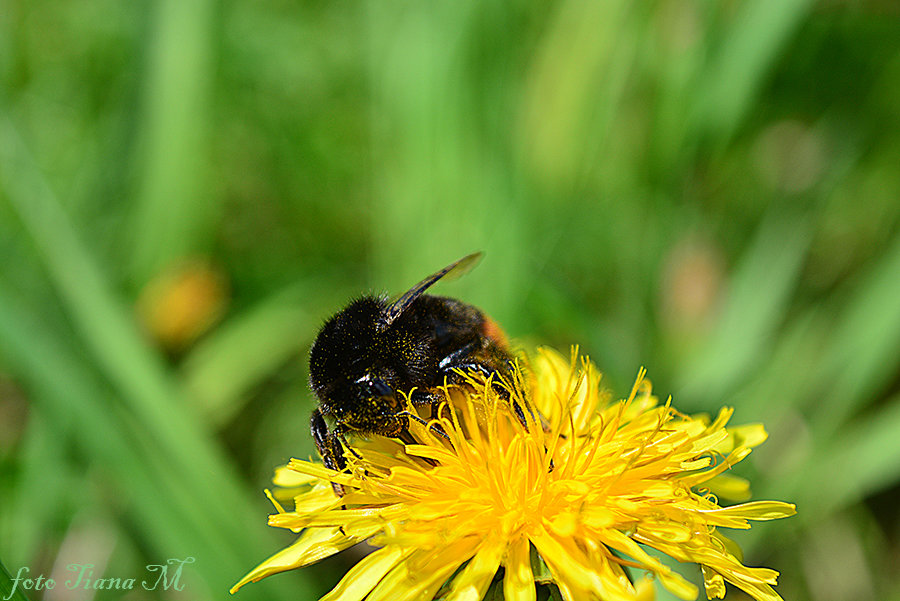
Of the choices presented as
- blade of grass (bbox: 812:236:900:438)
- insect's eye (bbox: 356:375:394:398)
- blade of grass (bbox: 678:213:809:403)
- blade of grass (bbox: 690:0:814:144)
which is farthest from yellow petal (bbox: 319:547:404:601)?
blade of grass (bbox: 690:0:814:144)

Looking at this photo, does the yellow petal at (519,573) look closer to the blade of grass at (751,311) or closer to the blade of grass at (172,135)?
the blade of grass at (751,311)

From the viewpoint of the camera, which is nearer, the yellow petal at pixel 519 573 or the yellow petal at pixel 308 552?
the yellow petal at pixel 519 573

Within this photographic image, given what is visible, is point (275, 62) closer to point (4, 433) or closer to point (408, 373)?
point (4, 433)

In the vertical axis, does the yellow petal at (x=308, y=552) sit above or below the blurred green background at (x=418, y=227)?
below

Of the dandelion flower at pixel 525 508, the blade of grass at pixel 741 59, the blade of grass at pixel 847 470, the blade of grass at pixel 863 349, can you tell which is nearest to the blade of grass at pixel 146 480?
the dandelion flower at pixel 525 508

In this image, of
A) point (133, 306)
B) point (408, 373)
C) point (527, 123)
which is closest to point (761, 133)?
point (527, 123)

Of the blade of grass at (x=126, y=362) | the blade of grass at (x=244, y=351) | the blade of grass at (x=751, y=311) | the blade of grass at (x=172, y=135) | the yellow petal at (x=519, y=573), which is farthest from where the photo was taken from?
the blade of grass at (x=172, y=135)
